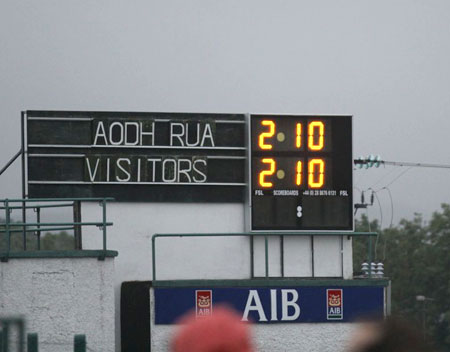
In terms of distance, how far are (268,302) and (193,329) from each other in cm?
1783

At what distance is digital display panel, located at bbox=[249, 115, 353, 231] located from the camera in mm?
21500

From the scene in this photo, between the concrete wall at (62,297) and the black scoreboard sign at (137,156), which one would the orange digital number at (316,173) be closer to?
the black scoreboard sign at (137,156)

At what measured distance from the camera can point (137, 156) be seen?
73.1 feet

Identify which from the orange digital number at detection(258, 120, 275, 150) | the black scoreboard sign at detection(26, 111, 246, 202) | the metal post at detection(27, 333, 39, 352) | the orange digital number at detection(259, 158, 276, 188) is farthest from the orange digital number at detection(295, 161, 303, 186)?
the metal post at detection(27, 333, 39, 352)

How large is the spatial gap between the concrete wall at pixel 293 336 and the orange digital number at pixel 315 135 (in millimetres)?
3102

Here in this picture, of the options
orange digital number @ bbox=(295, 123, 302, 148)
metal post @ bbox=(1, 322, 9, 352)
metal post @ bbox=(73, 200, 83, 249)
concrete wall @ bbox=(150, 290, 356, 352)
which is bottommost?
concrete wall @ bbox=(150, 290, 356, 352)

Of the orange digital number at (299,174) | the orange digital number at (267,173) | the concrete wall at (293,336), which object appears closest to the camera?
the concrete wall at (293,336)

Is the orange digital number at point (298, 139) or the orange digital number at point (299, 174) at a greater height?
→ the orange digital number at point (298, 139)

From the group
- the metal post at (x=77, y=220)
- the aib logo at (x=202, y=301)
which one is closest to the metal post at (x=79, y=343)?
the aib logo at (x=202, y=301)

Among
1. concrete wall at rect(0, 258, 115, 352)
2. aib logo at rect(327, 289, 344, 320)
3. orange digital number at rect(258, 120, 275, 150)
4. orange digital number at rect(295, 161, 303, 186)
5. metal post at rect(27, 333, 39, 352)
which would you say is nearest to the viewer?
metal post at rect(27, 333, 39, 352)

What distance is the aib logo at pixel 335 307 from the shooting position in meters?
21.2

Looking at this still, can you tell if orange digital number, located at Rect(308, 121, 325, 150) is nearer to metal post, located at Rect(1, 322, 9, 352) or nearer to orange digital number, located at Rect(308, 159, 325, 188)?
orange digital number, located at Rect(308, 159, 325, 188)

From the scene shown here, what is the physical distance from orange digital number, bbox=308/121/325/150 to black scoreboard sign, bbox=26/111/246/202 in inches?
50.2

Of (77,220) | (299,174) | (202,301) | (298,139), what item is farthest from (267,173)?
(77,220)
